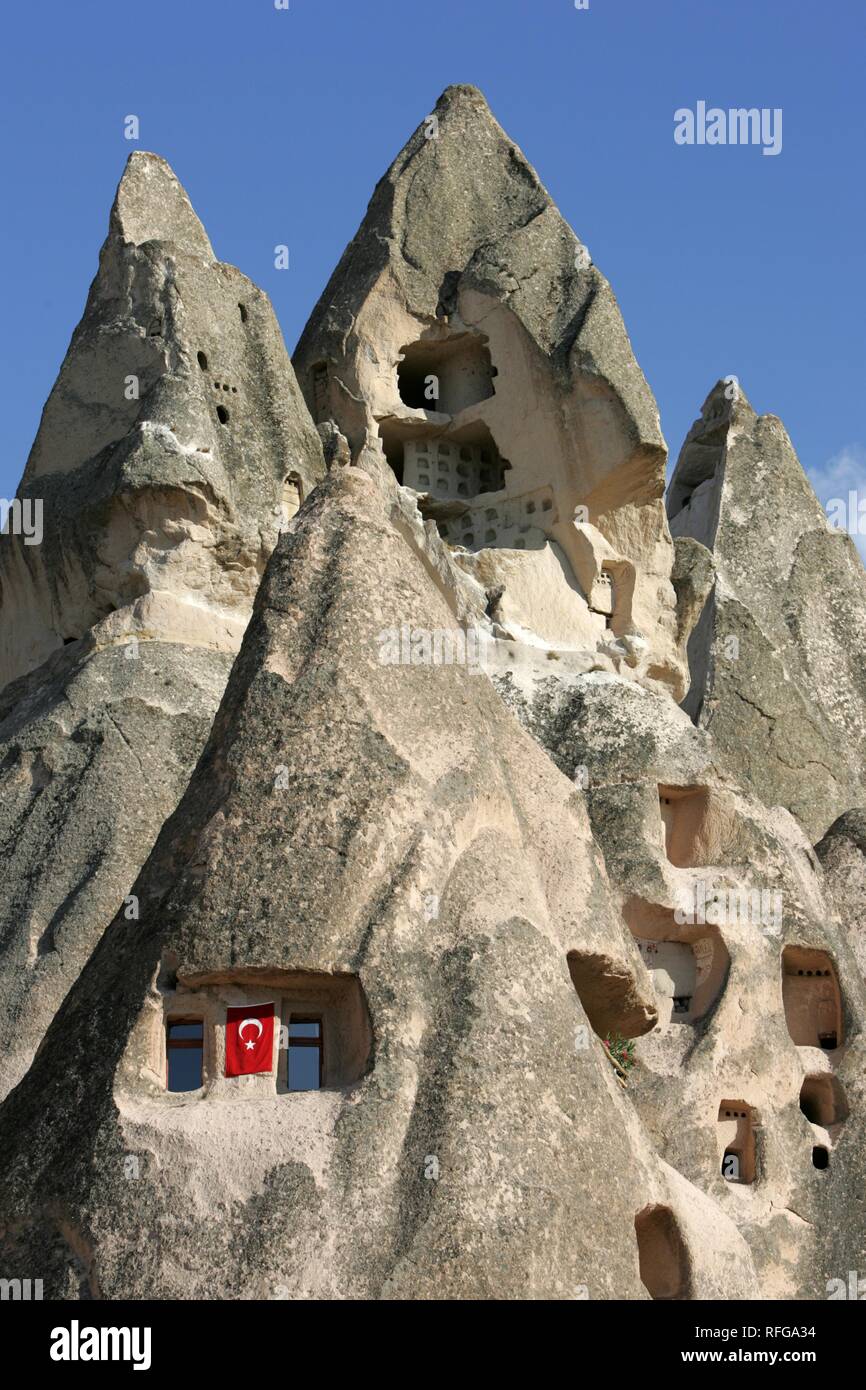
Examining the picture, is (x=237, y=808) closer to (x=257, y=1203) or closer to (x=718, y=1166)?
(x=257, y=1203)

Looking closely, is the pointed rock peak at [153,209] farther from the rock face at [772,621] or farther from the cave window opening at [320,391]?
the rock face at [772,621]

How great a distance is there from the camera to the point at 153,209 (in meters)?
19.1

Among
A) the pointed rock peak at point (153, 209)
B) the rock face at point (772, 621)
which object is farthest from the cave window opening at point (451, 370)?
the rock face at point (772, 621)

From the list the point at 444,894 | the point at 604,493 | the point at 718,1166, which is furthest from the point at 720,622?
the point at 444,894

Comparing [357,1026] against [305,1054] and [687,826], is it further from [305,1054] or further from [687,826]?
[687,826]

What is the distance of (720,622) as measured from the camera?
23906 mm

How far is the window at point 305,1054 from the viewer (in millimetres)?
10008

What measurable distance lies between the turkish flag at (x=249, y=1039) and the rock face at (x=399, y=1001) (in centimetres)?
2

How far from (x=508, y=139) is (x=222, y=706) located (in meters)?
11.8

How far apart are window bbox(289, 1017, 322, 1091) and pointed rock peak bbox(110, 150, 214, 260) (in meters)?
9.65

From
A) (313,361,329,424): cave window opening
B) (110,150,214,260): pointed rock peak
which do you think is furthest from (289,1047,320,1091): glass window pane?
(313,361,329,424): cave window opening

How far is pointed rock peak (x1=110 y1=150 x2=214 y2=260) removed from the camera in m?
18.8
